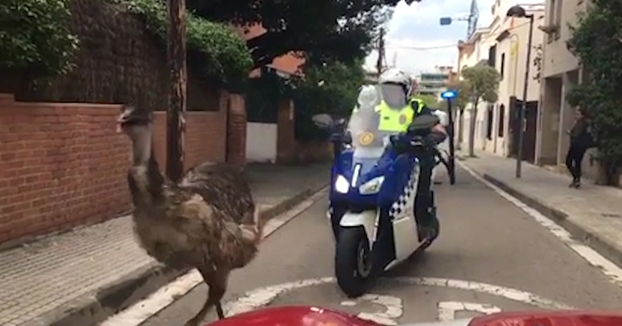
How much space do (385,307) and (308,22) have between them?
11443 millimetres

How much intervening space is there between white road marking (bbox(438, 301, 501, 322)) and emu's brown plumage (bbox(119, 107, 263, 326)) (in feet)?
5.62

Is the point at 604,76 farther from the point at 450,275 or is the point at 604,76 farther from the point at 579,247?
the point at 450,275

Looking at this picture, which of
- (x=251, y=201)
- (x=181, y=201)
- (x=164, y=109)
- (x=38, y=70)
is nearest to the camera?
(x=181, y=201)

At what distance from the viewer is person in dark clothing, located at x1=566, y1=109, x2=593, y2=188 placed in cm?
1731

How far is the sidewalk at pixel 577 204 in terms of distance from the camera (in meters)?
10.3

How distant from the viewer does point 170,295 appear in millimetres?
6871

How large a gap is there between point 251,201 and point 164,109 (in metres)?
6.96

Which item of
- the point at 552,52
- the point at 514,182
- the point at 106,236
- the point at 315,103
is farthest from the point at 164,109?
the point at 552,52

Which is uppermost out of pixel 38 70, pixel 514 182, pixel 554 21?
pixel 554 21

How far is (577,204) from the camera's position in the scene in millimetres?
14156

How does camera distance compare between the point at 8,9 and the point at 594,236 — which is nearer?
the point at 8,9

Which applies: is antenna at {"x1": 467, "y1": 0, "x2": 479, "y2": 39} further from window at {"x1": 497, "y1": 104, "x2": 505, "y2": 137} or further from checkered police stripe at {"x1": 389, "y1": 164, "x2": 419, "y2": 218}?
checkered police stripe at {"x1": 389, "y1": 164, "x2": 419, "y2": 218}

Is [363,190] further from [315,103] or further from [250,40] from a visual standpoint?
[315,103]

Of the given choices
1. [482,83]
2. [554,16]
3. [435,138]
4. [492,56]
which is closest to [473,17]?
[492,56]
